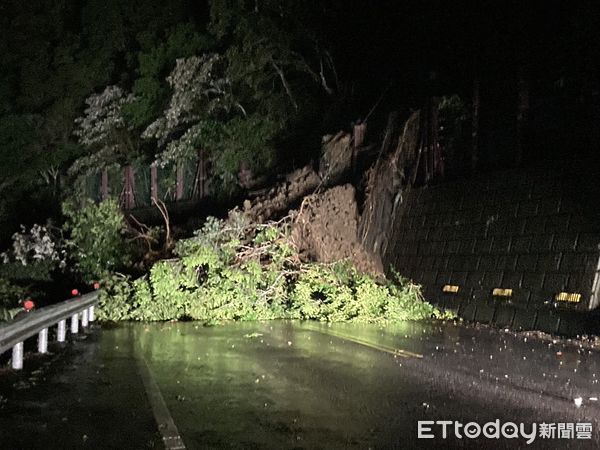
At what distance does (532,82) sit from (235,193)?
A: 18.8 metres

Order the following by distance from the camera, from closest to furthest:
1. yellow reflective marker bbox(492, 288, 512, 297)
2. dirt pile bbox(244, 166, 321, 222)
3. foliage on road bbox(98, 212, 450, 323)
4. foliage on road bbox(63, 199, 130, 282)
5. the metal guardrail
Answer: the metal guardrail → yellow reflective marker bbox(492, 288, 512, 297) → foliage on road bbox(98, 212, 450, 323) → dirt pile bbox(244, 166, 321, 222) → foliage on road bbox(63, 199, 130, 282)

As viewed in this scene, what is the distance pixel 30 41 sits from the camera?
146 feet

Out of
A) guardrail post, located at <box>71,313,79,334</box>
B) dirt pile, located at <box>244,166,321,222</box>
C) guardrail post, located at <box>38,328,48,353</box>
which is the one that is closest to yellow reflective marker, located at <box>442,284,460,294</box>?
dirt pile, located at <box>244,166,321,222</box>

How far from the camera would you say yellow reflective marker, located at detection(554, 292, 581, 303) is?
12.5 m

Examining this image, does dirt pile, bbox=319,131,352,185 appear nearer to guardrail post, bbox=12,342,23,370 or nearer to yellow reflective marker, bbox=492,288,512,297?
yellow reflective marker, bbox=492,288,512,297

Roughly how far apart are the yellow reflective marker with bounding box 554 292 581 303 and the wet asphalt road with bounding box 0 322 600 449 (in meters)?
1.04

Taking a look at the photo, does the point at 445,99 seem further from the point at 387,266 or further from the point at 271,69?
the point at 271,69

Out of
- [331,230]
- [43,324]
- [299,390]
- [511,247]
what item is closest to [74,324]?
[43,324]

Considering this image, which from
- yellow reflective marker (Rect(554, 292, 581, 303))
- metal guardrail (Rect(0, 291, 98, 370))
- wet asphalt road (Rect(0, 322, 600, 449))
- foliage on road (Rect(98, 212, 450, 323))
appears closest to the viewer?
wet asphalt road (Rect(0, 322, 600, 449))

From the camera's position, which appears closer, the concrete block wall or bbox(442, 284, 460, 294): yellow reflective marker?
the concrete block wall

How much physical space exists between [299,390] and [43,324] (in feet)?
15.6

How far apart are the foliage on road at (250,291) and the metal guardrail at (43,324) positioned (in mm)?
1594

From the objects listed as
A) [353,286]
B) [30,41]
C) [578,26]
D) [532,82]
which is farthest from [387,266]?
[30,41]

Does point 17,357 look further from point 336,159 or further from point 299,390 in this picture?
point 336,159
